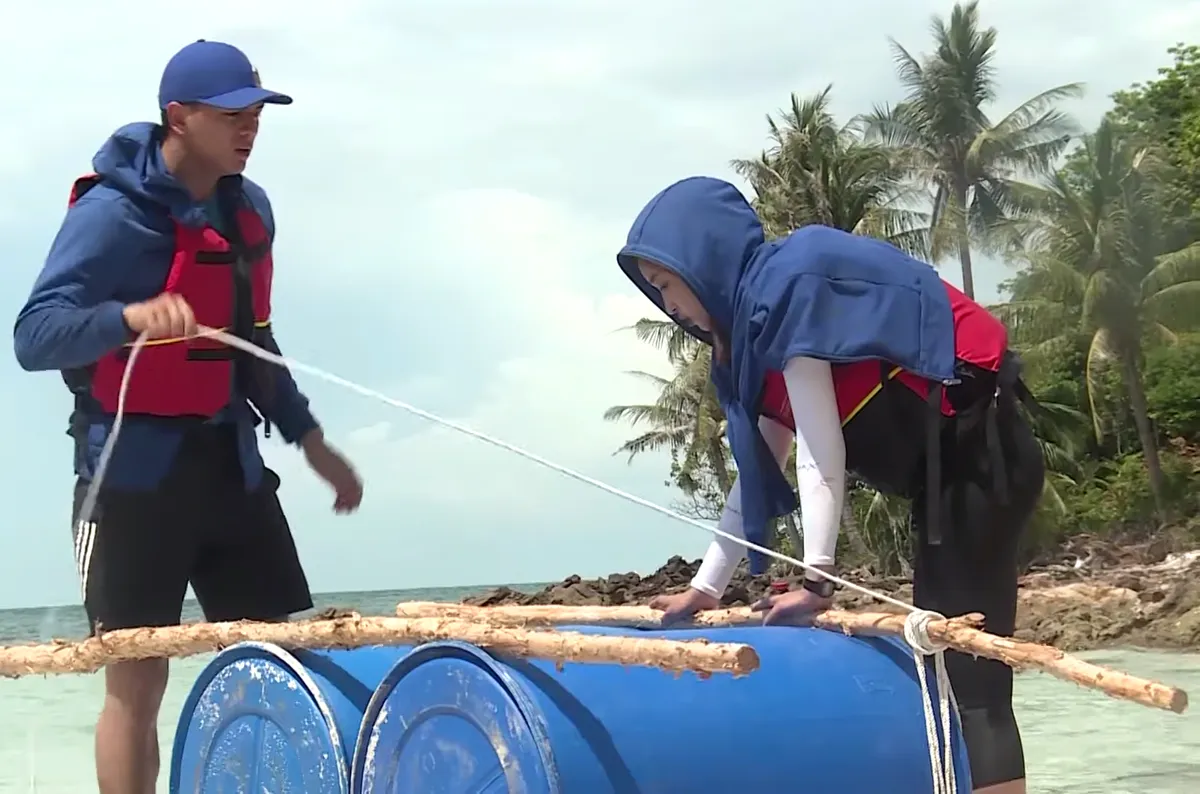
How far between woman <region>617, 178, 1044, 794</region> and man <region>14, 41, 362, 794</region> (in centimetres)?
102

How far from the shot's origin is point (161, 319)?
2801 millimetres

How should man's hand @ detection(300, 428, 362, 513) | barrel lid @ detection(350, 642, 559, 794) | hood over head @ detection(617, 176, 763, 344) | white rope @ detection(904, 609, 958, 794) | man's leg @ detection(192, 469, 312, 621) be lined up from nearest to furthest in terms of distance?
barrel lid @ detection(350, 642, 559, 794), white rope @ detection(904, 609, 958, 794), hood over head @ detection(617, 176, 763, 344), man's leg @ detection(192, 469, 312, 621), man's hand @ detection(300, 428, 362, 513)

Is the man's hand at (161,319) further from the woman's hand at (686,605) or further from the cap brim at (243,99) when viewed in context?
the woman's hand at (686,605)

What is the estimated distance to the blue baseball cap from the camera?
3068 mm

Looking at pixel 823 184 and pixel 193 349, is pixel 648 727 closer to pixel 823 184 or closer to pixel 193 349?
pixel 193 349

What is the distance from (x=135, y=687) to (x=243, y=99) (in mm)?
1260

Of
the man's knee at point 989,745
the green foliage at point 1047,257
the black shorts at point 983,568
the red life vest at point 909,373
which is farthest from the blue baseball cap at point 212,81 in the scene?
the green foliage at point 1047,257

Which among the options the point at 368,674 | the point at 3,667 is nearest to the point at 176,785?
the point at 3,667

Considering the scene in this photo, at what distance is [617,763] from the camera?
2066 mm

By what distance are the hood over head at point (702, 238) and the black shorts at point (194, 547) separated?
44.7 inches

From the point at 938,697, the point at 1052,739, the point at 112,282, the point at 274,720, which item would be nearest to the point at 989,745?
the point at 938,697

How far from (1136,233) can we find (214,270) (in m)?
27.7

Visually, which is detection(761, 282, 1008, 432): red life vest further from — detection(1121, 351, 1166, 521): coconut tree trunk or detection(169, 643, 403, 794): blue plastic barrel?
detection(1121, 351, 1166, 521): coconut tree trunk

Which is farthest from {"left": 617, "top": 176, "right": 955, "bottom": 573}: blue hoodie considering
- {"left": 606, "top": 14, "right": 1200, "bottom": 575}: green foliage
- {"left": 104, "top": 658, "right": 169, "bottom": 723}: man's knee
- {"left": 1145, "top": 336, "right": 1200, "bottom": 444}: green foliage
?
{"left": 1145, "top": 336, "right": 1200, "bottom": 444}: green foliage
